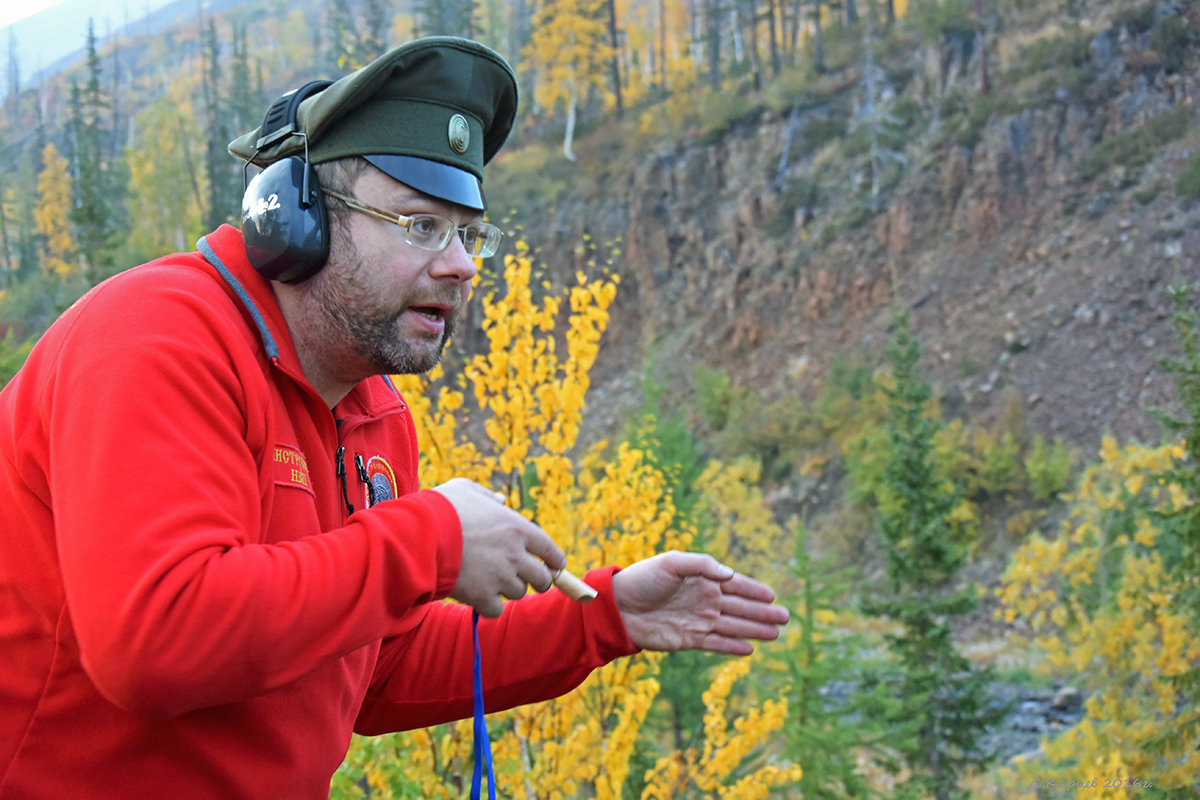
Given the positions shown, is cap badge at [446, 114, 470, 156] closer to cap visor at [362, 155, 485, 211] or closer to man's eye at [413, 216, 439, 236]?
cap visor at [362, 155, 485, 211]

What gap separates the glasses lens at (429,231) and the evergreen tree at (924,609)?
11661 millimetres

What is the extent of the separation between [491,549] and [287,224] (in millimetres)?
674

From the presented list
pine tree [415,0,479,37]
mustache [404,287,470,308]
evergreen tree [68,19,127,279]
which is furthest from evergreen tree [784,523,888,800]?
pine tree [415,0,479,37]

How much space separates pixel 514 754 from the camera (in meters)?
5.59

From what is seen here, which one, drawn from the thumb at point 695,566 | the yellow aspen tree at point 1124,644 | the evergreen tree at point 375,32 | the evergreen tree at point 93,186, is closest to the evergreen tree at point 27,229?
the evergreen tree at point 93,186

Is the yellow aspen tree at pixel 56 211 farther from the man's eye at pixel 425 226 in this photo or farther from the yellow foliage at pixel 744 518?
the man's eye at pixel 425 226

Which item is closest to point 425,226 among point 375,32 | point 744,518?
point 744,518

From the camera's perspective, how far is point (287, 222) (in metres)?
1.70

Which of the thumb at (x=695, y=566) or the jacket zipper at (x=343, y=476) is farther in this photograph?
the thumb at (x=695, y=566)

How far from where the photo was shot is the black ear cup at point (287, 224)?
1.70 metres

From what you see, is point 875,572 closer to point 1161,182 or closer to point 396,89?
point 1161,182

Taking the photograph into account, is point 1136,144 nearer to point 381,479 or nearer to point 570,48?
point 570,48

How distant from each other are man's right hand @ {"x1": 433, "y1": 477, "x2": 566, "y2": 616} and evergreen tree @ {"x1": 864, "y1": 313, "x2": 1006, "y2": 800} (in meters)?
11.8

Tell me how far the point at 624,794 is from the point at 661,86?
40.4m
